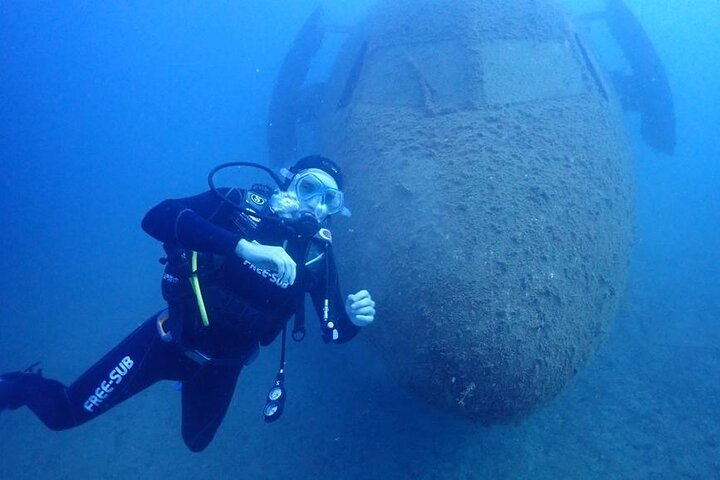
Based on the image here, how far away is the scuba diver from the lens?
2947 mm

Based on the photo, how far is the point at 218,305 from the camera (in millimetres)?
3018

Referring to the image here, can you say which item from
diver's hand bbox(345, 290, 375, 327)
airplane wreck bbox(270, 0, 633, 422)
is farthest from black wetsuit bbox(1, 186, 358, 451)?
airplane wreck bbox(270, 0, 633, 422)

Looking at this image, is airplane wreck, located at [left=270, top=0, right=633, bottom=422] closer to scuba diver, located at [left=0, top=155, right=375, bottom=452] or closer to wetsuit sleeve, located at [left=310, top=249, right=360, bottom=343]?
wetsuit sleeve, located at [left=310, top=249, right=360, bottom=343]

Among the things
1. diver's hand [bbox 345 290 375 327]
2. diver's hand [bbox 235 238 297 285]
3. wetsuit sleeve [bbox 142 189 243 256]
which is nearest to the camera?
diver's hand [bbox 235 238 297 285]

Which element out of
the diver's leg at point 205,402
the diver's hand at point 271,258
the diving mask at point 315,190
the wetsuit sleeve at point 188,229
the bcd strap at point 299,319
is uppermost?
the wetsuit sleeve at point 188,229

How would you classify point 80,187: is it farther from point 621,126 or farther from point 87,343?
point 621,126

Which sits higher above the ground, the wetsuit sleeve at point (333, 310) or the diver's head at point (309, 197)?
the diver's head at point (309, 197)

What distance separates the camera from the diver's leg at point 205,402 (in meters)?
3.62

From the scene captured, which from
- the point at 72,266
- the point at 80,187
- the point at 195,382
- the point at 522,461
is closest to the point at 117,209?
the point at 72,266

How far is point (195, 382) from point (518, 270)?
2.92 m

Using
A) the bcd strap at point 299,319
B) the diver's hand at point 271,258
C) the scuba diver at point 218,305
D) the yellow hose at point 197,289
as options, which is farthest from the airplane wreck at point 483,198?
the yellow hose at point 197,289

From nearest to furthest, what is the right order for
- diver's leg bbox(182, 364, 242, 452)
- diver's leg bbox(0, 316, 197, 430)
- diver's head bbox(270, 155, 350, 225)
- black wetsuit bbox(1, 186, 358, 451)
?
black wetsuit bbox(1, 186, 358, 451) < diver's head bbox(270, 155, 350, 225) < diver's leg bbox(0, 316, 197, 430) < diver's leg bbox(182, 364, 242, 452)

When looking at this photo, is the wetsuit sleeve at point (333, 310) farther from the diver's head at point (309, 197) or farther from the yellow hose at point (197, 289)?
the yellow hose at point (197, 289)

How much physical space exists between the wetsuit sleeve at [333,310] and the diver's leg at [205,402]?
0.97 metres
